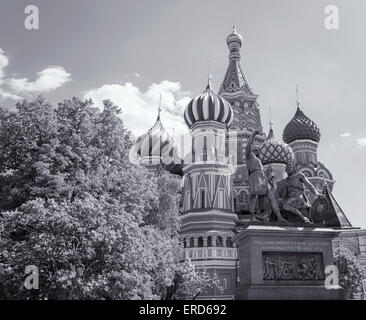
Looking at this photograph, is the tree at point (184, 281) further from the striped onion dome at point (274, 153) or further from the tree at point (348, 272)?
the striped onion dome at point (274, 153)

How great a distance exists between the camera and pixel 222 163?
46.4 metres

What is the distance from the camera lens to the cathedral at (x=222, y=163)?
41.5m

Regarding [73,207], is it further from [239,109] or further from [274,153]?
[239,109]

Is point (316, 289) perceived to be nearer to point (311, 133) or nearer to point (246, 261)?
point (246, 261)

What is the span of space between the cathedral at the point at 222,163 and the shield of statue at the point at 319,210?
13703 mm

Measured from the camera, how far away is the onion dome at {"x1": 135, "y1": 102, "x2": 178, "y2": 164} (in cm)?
5492

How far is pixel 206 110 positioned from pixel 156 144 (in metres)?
9.75

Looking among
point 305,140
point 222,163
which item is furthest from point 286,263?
point 305,140

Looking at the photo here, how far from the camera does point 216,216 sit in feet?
141

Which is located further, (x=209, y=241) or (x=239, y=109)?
(x=239, y=109)

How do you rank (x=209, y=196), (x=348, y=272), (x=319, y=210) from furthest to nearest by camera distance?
(x=209, y=196) < (x=348, y=272) < (x=319, y=210)

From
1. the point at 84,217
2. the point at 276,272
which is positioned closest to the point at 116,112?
the point at 84,217

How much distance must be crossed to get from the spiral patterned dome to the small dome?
18.3 metres

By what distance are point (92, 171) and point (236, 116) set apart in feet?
156
